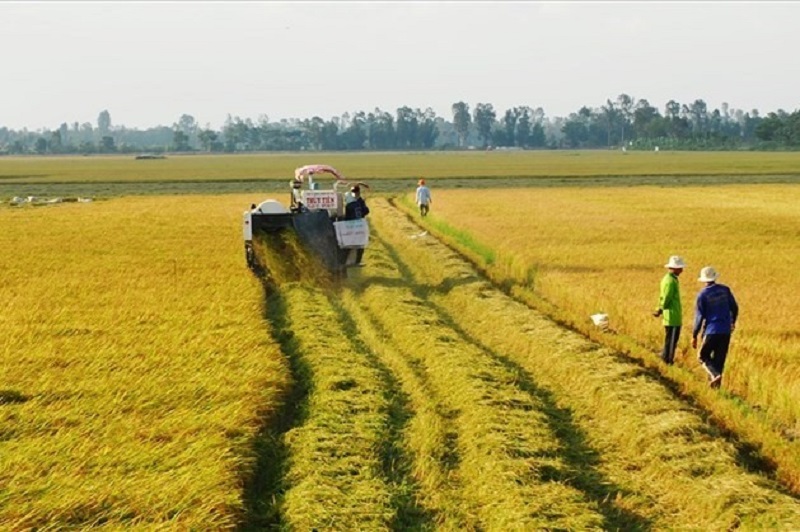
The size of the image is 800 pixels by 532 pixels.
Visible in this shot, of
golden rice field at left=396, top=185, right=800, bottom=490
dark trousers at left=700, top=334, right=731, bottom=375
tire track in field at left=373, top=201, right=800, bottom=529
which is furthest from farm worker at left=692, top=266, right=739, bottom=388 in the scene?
tire track in field at left=373, top=201, right=800, bottom=529

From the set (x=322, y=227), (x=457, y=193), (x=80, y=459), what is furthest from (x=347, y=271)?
(x=457, y=193)

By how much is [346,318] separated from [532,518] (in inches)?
285

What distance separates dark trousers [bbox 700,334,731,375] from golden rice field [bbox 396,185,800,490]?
23 cm

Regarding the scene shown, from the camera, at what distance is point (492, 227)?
26.1 m

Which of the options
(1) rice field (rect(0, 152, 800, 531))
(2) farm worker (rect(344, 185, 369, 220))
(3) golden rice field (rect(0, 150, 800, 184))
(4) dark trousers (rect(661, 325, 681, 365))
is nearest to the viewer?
(1) rice field (rect(0, 152, 800, 531))

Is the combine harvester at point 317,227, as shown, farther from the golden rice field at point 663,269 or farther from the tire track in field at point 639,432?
the tire track in field at point 639,432

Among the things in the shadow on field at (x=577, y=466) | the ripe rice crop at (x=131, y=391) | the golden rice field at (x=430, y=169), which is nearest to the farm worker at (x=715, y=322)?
the shadow on field at (x=577, y=466)

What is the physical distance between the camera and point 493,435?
740cm

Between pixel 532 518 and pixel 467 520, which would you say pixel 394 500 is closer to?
pixel 467 520

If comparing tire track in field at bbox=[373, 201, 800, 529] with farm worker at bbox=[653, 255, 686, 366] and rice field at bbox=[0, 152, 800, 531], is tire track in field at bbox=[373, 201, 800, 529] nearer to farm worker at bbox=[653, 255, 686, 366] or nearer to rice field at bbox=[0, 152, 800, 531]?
rice field at bbox=[0, 152, 800, 531]

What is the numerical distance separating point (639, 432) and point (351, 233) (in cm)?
954

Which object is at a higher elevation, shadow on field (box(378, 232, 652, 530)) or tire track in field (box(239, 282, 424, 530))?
tire track in field (box(239, 282, 424, 530))

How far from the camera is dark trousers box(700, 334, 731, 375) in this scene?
9180 millimetres

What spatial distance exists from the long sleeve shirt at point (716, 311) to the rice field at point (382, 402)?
603mm
